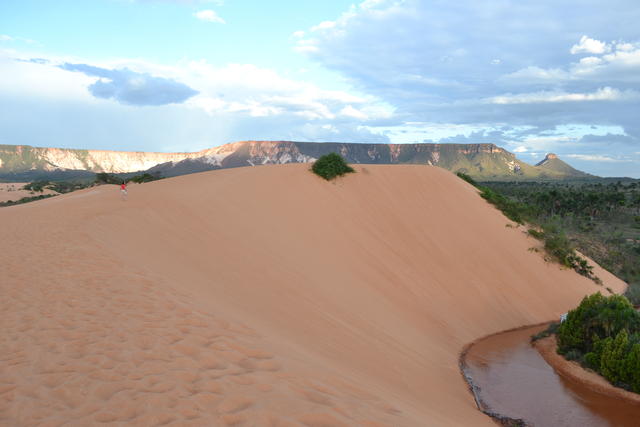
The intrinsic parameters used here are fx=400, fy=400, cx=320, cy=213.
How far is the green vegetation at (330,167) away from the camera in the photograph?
64.0ft

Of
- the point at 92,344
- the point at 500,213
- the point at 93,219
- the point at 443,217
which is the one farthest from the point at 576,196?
the point at 92,344

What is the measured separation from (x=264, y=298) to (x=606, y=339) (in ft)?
25.1

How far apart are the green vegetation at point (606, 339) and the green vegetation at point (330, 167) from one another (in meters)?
11.7

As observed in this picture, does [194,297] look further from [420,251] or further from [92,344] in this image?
[420,251]

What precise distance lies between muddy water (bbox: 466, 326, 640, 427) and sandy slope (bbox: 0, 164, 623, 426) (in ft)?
2.11

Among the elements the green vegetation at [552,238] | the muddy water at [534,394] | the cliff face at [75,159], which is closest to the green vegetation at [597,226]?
the green vegetation at [552,238]

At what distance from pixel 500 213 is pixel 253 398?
18.7 metres

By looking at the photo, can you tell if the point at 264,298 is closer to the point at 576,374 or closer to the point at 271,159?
the point at 576,374

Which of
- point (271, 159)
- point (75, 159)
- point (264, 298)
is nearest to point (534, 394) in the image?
point (264, 298)

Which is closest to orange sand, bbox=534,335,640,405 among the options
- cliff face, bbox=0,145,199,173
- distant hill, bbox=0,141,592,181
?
distant hill, bbox=0,141,592,181

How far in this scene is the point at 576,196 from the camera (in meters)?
45.4

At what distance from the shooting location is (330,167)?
1981 centimetres

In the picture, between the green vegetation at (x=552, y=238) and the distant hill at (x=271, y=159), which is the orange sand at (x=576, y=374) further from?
the distant hill at (x=271, y=159)

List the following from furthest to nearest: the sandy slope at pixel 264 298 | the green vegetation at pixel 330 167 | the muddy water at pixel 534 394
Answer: the green vegetation at pixel 330 167
the muddy water at pixel 534 394
the sandy slope at pixel 264 298
